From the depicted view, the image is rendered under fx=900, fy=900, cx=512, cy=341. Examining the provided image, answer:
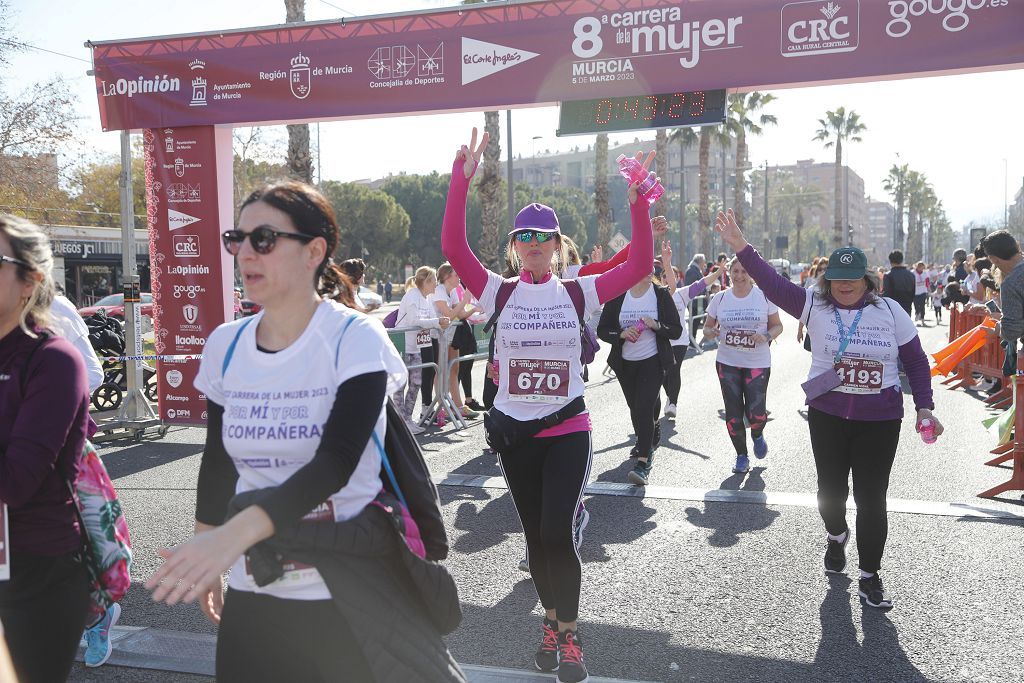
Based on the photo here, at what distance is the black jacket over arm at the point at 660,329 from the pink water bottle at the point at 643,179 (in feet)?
12.3

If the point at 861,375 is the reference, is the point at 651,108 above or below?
above

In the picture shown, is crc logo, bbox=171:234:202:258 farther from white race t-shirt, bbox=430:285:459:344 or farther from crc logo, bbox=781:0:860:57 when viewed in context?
crc logo, bbox=781:0:860:57

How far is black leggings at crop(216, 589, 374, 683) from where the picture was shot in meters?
2.05

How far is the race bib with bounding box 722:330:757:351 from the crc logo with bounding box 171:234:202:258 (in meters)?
6.08

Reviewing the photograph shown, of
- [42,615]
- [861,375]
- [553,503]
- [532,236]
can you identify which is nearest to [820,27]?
[861,375]

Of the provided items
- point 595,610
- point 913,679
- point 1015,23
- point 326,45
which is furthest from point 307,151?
point 913,679

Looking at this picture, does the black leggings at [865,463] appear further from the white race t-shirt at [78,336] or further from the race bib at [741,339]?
the white race t-shirt at [78,336]

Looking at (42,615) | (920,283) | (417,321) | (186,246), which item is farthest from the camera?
(920,283)

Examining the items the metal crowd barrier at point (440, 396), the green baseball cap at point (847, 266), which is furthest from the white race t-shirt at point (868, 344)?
the metal crowd barrier at point (440, 396)

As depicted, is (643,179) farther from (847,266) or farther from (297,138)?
(297,138)

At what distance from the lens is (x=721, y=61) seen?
27.8 ft

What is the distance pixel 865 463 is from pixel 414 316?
7.04m

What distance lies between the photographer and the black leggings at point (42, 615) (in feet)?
7.91

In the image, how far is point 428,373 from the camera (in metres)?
12.0
